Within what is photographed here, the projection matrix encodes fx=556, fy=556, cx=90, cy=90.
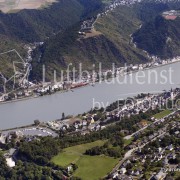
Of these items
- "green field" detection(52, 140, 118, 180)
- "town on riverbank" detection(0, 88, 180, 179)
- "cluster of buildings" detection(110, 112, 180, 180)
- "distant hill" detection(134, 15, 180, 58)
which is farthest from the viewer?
"distant hill" detection(134, 15, 180, 58)

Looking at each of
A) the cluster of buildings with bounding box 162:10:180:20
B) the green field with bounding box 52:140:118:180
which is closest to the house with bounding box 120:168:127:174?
the green field with bounding box 52:140:118:180

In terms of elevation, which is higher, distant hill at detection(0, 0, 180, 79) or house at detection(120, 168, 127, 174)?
distant hill at detection(0, 0, 180, 79)

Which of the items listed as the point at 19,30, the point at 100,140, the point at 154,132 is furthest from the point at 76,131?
the point at 19,30

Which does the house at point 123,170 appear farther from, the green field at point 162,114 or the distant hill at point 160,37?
the distant hill at point 160,37

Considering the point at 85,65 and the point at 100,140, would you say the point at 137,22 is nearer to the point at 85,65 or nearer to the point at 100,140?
the point at 85,65

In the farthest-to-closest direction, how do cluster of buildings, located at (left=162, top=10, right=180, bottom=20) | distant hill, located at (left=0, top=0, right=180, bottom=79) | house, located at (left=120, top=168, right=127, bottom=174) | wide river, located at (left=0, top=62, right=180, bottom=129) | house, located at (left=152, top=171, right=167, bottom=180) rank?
cluster of buildings, located at (left=162, top=10, right=180, bottom=20) → distant hill, located at (left=0, top=0, right=180, bottom=79) → wide river, located at (left=0, top=62, right=180, bottom=129) → house, located at (left=120, top=168, right=127, bottom=174) → house, located at (left=152, top=171, right=167, bottom=180)

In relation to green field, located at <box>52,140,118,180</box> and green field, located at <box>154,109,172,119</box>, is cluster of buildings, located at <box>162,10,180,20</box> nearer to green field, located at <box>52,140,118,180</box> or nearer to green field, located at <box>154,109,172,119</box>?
green field, located at <box>154,109,172,119</box>

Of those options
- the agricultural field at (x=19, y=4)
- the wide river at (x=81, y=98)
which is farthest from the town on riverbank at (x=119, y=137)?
the agricultural field at (x=19, y=4)
